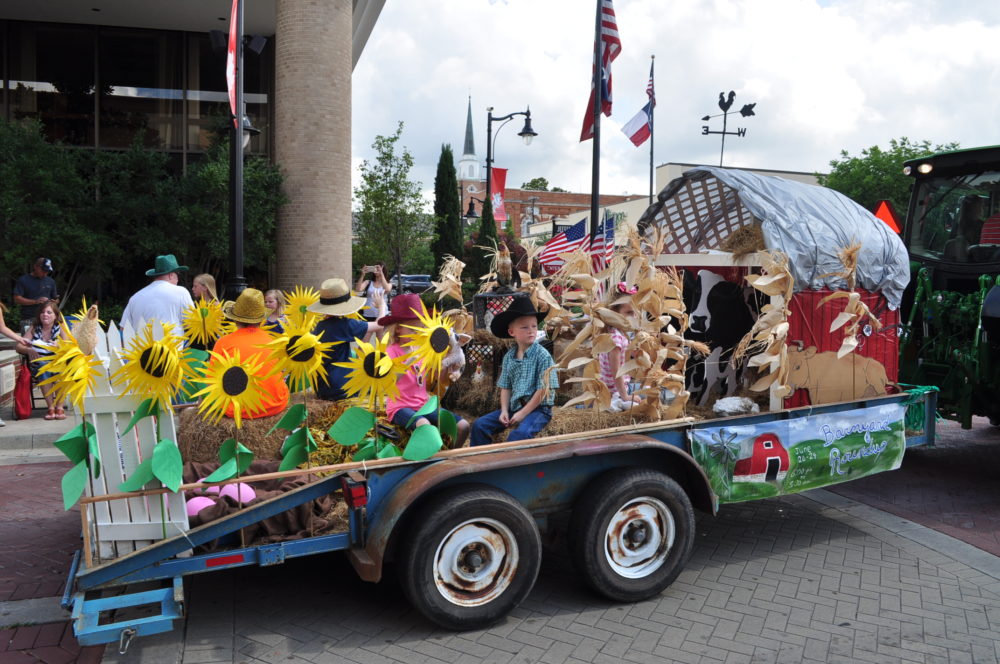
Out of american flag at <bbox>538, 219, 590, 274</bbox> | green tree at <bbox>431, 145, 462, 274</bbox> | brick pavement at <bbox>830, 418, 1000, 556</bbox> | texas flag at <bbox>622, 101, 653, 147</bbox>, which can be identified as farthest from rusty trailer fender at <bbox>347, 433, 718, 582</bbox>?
green tree at <bbox>431, 145, 462, 274</bbox>

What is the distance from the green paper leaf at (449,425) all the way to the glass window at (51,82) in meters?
18.4

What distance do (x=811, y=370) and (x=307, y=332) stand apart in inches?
142

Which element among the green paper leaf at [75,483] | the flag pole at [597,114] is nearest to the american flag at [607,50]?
the flag pole at [597,114]

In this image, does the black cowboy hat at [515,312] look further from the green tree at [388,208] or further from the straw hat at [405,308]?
the green tree at [388,208]

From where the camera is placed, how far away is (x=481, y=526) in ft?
13.1

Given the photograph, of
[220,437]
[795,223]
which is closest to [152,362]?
[220,437]

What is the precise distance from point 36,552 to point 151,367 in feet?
8.61

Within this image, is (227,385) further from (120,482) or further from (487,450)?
(487,450)

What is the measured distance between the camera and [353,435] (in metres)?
4.08

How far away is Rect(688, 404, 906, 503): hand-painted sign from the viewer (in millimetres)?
4699

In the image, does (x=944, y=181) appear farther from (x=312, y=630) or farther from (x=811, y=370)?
(x=312, y=630)

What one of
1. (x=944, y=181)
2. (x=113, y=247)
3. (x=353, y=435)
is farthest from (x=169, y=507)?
(x=113, y=247)

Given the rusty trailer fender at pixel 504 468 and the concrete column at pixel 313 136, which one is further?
the concrete column at pixel 313 136

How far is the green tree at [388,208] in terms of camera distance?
21.2 metres
